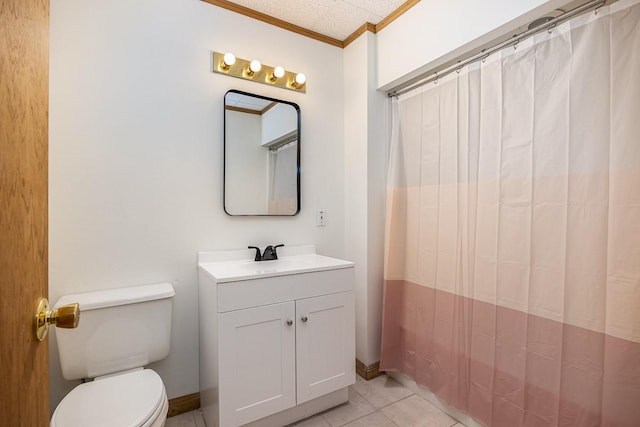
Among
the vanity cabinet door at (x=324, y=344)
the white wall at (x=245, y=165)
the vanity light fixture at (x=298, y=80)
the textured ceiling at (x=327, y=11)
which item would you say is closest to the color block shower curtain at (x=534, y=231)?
the vanity cabinet door at (x=324, y=344)

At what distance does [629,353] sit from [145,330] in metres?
2.08

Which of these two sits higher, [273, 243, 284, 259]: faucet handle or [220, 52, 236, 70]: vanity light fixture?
[220, 52, 236, 70]: vanity light fixture

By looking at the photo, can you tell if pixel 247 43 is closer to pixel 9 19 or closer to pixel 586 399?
pixel 9 19

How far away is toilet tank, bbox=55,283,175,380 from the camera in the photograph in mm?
1413

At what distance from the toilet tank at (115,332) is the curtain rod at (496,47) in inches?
77.2

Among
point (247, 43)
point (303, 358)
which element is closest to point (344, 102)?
point (247, 43)

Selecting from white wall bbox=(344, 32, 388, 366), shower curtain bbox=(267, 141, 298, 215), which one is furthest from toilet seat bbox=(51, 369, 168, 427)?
white wall bbox=(344, 32, 388, 366)

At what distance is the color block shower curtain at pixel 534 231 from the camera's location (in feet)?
3.85

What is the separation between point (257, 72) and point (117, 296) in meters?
1.56

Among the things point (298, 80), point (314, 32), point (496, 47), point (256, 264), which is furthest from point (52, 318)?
point (314, 32)

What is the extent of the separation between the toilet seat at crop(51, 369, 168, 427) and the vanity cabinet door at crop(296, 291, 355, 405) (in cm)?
71

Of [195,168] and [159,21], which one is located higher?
[159,21]

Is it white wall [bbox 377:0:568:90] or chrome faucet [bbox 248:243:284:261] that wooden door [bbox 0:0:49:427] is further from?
white wall [bbox 377:0:568:90]

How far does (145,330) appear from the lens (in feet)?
5.07
